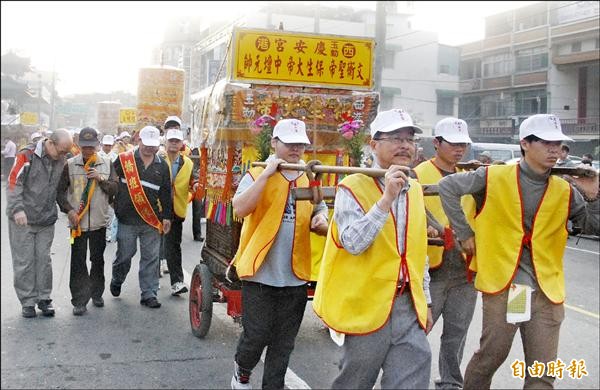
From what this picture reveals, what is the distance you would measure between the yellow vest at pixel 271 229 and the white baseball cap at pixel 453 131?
88cm

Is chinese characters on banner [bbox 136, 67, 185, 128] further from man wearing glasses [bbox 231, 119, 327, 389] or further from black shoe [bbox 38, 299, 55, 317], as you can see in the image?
black shoe [bbox 38, 299, 55, 317]

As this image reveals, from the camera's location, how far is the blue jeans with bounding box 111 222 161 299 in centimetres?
387

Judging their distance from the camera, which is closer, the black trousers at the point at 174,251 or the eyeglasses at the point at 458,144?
the eyeglasses at the point at 458,144

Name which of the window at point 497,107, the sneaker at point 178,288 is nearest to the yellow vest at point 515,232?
the sneaker at point 178,288

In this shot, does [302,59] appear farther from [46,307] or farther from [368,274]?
[46,307]

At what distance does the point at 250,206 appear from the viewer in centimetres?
306

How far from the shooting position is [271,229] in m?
3.12

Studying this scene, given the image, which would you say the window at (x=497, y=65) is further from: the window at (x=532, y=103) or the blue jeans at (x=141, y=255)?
the blue jeans at (x=141, y=255)

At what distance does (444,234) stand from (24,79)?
7.40 feet

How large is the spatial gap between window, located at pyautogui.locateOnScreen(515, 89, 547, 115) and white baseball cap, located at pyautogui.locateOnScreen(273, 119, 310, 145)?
4.11 meters

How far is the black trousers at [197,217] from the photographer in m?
7.36

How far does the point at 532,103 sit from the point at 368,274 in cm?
591

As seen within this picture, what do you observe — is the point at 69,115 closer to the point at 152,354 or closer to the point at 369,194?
the point at 369,194

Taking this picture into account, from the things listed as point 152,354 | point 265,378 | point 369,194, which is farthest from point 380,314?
point 152,354
